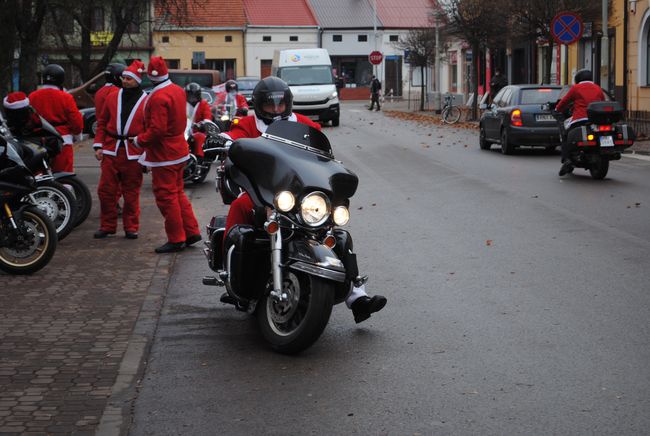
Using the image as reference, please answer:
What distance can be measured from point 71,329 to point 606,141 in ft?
36.7

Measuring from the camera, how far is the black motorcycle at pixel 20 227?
30.0ft

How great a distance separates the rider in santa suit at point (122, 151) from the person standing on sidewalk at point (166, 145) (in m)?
0.74

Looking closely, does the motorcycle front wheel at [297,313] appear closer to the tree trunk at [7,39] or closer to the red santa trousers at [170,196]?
the red santa trousers at [170,196]

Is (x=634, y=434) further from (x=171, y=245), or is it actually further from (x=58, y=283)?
(x=171, y=245)

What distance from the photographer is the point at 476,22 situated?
40062 millimetres

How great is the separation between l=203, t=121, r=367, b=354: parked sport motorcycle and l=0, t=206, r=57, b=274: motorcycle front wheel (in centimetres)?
290

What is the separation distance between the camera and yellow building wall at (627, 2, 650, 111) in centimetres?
3384

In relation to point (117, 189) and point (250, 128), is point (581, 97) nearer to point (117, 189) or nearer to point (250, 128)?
point (117, 189)

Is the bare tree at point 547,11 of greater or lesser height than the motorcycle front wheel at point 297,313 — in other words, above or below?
above

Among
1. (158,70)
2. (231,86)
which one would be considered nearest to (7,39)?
(231,86)

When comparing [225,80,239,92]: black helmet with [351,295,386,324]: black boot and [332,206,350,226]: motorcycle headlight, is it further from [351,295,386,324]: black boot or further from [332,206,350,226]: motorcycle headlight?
[332,206,350,226]: motorcycle headlight

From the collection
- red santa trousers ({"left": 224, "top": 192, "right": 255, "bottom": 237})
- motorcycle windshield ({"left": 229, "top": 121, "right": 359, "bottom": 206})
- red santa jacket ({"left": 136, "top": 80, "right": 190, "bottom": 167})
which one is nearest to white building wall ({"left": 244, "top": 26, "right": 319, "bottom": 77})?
red santa jacket ({"left": 136, "top": 80, "right": 190, "bottom": 167})

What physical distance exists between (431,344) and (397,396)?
1132 mm

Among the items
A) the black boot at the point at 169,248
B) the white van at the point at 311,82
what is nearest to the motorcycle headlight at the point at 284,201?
the black boot at the point at 169,248
